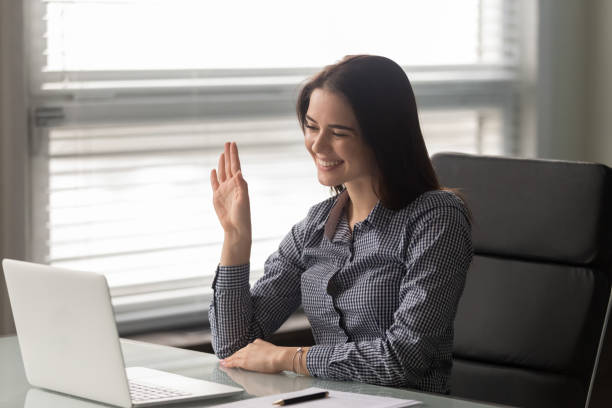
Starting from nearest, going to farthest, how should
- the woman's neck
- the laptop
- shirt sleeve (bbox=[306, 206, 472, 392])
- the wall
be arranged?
the laptop → shirt sleeve (bbox=[306, 206, 472, 392]) → the woman's neck → the wall

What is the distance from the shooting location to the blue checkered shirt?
64.9 inches

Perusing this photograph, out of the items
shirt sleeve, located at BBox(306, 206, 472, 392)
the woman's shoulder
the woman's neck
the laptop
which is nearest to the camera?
the laptop

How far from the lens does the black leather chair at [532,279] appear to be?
1.91 m

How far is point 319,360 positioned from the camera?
1652 millimetres

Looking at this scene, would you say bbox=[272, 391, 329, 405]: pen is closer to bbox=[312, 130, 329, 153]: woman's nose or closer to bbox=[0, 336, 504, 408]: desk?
bbox=[0, 336, 504, 408]: desk

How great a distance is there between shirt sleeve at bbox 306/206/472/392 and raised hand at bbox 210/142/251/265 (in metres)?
0.29

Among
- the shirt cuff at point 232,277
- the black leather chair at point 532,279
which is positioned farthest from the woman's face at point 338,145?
the black leather chair at point 532,279

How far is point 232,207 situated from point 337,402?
56 cm

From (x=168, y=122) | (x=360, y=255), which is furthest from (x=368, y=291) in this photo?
(x=168, y=122)

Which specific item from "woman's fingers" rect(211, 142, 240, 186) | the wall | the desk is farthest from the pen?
the wall

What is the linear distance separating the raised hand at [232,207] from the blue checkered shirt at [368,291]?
3 cm

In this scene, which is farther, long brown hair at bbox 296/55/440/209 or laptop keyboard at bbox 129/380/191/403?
long brown hair at bbox 296/55/440/209

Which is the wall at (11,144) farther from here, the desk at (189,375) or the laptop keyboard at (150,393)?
the laptop keyboard at (150,393)

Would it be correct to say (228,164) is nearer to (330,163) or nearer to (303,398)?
(330,163)
